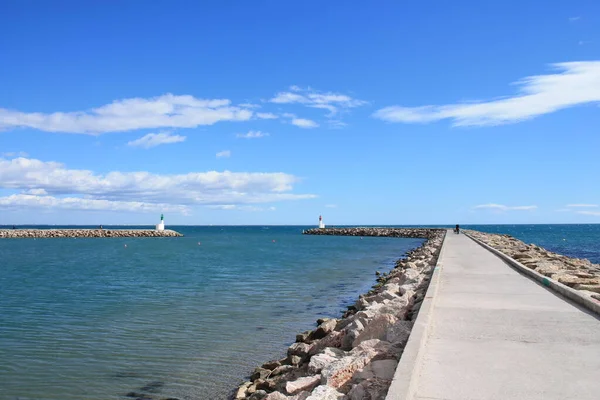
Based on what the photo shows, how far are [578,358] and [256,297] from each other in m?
10.7

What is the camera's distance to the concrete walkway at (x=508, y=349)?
3.93 meters

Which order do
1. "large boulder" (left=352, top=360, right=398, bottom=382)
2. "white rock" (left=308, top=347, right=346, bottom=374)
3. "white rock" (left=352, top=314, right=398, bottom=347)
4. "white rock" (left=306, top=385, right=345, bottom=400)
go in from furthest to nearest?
"white rock" (left=352, top=314, right=398, bottom=347) → "white rock" (left=308, top=347, right=346, bottom=374) → "large boulder" (left=352, top=360, right=398, bottom=382) → "white rock" (left=306, top=385, right=345, bottom=400)

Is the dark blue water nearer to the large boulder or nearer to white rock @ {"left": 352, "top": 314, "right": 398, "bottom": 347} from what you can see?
white rock @ {"left": 352, "top": 314, "right": 398, "bottom": 347}

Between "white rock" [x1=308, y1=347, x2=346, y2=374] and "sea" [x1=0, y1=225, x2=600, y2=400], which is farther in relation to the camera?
"sea" [x1=0, y1=225, x2=600, y2=400]

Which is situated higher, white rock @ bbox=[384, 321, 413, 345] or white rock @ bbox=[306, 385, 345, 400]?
white rock @ bbox=[384, 321, 413, 345]

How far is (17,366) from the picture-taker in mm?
7746

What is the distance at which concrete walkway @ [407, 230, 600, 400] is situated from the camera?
393cm

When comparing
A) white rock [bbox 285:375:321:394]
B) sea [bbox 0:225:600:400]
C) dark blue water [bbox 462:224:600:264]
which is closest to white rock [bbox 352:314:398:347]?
white rock [bbox 285:375:321:394]

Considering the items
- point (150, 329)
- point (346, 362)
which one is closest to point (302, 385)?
point (346, 362)

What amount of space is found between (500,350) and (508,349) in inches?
4.0

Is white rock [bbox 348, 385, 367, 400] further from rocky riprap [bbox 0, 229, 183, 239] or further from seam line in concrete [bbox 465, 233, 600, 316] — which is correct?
rocky riprap [bbox 0, 229, 183, 239]

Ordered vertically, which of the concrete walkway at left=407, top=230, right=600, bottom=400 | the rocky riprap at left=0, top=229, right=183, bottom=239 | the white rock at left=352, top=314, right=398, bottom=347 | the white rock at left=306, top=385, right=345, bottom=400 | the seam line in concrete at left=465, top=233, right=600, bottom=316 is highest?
the seam line in concrete at left=465, top=233, right=600, bottom=316

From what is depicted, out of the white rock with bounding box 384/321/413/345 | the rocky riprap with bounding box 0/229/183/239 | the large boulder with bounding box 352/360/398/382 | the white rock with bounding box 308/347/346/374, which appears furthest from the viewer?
the rocky riprap with bounding box 0/229/183/239

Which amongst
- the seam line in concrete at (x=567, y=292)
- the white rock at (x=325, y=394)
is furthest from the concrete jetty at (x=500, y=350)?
the white rock at (x=325, y=394)
